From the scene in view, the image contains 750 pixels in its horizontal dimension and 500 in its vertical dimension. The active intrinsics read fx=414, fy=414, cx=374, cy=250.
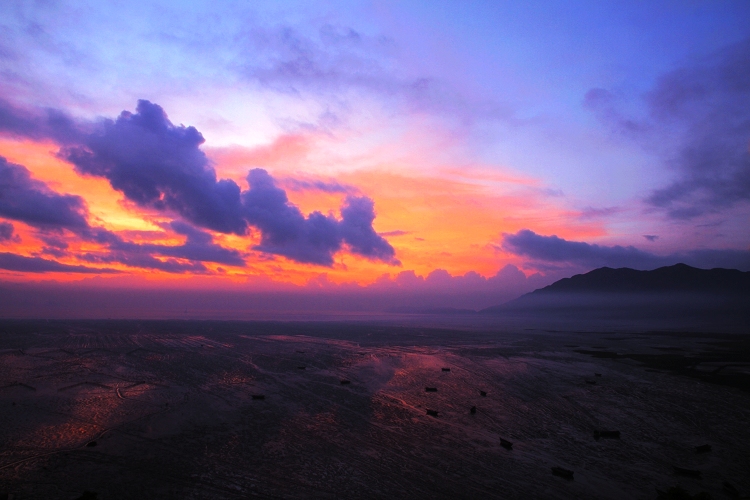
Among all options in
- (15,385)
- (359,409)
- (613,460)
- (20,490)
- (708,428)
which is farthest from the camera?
(15,385)

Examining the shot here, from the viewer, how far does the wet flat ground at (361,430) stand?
11.0m

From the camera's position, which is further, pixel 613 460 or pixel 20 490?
pixel 613 460

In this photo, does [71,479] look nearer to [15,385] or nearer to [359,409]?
[359,409]

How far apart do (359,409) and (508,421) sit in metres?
6.25

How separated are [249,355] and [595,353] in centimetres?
3299

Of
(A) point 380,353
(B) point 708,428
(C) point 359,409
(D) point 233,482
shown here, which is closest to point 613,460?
(B) point 708,428

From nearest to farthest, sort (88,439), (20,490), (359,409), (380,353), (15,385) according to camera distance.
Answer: (20,490), (88,439), (359,409), (15,385), (380,353)

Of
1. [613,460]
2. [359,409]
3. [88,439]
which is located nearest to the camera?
[613,460]

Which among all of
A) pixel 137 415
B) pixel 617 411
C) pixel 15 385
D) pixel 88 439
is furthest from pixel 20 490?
pixel 617 411

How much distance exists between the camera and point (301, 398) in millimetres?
20125

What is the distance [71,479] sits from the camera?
35.7 ft

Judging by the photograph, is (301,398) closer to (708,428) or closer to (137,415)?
(137,415)

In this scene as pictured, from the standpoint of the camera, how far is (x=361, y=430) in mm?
15234

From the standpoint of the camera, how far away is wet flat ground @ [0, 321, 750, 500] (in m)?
11.0
